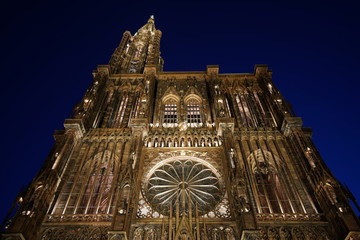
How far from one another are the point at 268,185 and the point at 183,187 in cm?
567

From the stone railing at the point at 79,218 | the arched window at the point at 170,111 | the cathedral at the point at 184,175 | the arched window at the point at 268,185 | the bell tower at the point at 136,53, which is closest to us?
the cathedral at the point at 184,175

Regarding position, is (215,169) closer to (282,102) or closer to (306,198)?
(306,198)

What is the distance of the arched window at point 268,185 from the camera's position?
18.7 m

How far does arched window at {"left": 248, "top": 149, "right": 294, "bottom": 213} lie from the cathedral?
71 mm

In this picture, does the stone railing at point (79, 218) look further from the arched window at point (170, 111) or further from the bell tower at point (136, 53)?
the bell tower at point (136, 53)

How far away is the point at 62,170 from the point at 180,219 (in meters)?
8.81

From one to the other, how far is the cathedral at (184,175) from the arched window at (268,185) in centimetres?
7

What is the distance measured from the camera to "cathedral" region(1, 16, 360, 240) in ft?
53.4

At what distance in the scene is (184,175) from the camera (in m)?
20.8

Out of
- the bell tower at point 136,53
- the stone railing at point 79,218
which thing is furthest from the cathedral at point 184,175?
the bell tower at point 136,53

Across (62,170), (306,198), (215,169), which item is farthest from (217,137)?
(62,170)

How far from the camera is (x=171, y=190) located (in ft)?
64.8

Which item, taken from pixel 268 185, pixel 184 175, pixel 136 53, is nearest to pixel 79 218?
pixel 184 175

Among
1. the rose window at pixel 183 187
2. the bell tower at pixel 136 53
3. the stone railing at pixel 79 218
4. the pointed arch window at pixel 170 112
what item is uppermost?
the bell tower at pixel 136 53
